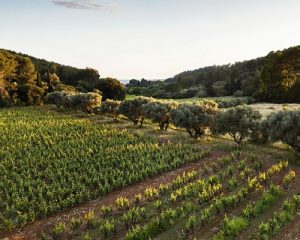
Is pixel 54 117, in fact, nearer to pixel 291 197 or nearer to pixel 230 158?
pixel 230 158

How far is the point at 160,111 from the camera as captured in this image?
51625mm

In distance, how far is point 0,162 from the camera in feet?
122

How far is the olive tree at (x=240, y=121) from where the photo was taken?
3784 centimetres

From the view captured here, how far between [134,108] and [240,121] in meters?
23.0

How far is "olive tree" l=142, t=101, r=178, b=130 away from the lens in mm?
51344

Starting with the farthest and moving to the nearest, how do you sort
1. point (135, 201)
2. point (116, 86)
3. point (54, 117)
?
point (116, 86) → point (54, 117) → point (135, 201)

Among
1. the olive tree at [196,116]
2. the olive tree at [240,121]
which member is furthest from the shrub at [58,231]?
the olive tree at [196,116]

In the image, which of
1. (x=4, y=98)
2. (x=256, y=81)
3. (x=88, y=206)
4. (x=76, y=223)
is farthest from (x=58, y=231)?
(x=256, y=81)

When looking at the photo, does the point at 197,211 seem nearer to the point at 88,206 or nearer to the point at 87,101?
the point at 88,206

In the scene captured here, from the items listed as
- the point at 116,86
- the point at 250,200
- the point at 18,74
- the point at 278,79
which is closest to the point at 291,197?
the point at 250,200

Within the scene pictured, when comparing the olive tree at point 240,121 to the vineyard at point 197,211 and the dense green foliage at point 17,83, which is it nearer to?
the vineyard at point 197,211

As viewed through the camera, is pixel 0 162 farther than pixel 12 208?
Yes

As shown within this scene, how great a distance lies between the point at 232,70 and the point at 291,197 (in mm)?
102180

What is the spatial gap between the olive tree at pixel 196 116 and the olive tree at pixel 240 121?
3.26 meters
